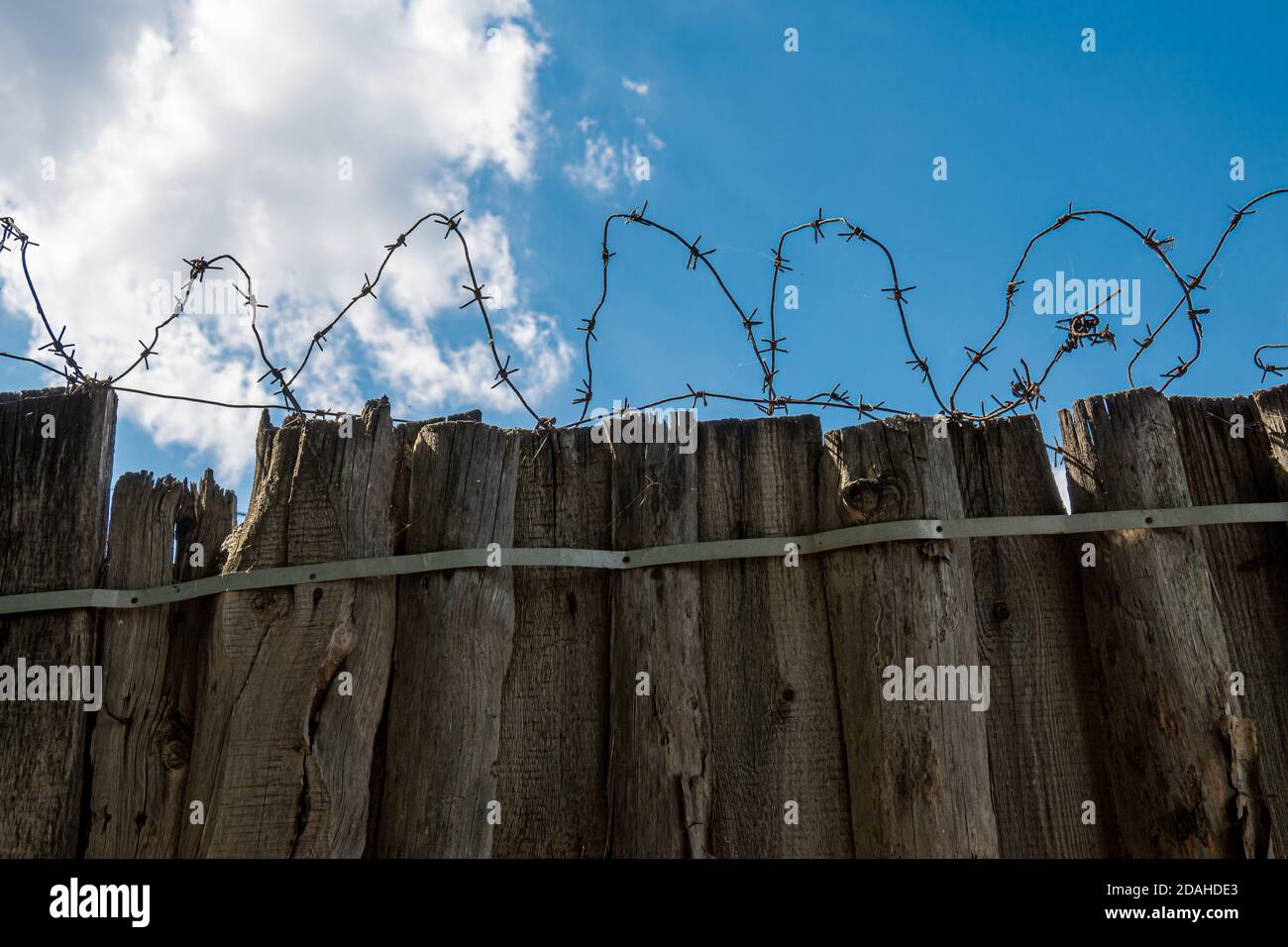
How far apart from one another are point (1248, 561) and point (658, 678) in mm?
2257

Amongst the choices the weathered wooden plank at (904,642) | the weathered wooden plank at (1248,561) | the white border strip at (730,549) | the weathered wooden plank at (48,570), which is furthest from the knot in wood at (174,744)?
the weathered wooden plank at (1248,561)

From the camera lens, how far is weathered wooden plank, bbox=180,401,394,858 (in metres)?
3.35

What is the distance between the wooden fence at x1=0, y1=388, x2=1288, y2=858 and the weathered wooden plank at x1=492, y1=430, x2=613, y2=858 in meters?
0.01

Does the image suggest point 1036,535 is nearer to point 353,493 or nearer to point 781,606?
point 781,606

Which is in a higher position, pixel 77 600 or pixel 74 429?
pixel 74 429

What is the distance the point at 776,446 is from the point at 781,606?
61 cm

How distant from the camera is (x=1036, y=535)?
3.66m

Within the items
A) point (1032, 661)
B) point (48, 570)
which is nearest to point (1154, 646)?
point (1032, 661)

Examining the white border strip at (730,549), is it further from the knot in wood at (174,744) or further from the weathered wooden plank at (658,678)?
the knot in wood at (174,744)

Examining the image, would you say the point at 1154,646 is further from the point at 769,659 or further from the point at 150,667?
the point at 150,667

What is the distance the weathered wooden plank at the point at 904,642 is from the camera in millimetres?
3229

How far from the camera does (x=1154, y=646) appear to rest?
3395 mm

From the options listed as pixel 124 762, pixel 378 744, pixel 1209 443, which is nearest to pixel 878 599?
pixel 1209 443
